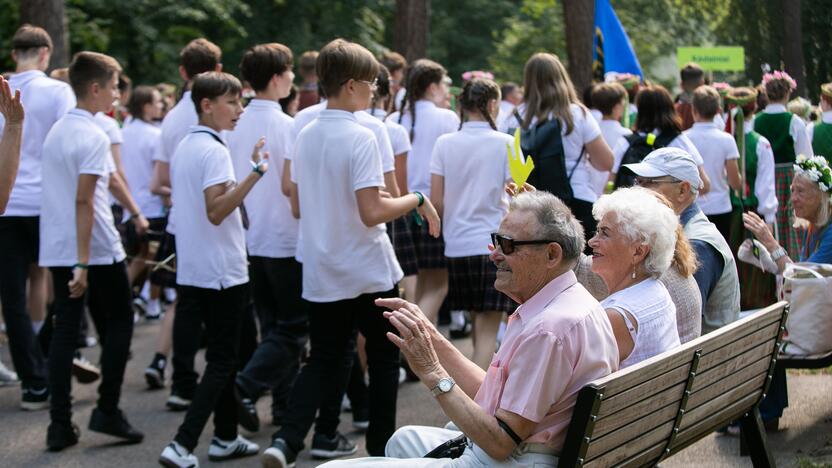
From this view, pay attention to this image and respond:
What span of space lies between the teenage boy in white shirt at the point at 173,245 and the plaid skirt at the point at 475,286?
164cm

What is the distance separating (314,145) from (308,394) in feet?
4.17

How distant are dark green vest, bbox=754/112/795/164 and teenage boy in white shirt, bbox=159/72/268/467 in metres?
5.20

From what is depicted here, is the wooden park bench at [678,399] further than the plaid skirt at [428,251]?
No

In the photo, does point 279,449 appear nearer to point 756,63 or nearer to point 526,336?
point 526,336

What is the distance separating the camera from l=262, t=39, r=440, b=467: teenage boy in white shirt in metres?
5.44

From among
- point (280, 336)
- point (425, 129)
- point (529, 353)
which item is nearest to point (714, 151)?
point (425, 129)

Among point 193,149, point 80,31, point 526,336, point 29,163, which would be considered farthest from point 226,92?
point 80,31

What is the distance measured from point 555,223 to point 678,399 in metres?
0.87

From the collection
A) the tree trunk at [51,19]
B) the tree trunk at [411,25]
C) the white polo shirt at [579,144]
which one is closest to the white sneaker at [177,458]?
the white polo shirt at [579,144]

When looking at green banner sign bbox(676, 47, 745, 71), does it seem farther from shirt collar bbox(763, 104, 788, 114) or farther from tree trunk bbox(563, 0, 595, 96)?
shirt collar bbox(763, 104, 788, 114)

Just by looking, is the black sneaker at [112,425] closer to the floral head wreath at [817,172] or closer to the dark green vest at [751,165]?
the floral head wreath at [817,172]

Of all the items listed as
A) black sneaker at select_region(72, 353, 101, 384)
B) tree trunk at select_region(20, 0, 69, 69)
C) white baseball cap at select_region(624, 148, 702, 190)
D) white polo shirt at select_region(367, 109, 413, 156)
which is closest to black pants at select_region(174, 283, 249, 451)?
white polo shirt at select_region(367, 109, 413, 156)

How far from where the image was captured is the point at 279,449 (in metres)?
5.48

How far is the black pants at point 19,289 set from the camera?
7324 millimetres
